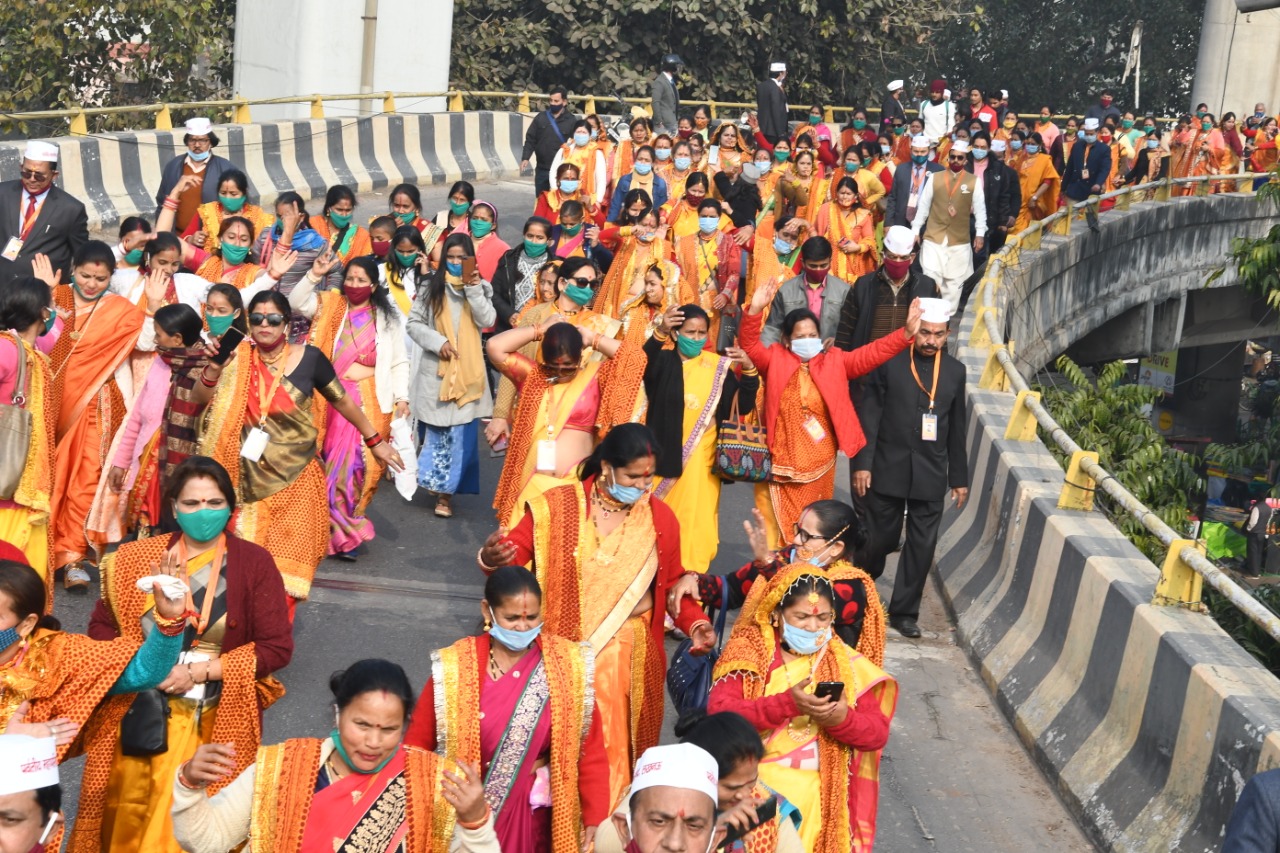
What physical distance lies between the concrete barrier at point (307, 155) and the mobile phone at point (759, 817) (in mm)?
12502

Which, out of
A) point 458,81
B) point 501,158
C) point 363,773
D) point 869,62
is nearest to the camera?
point 363,773

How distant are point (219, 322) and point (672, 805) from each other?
4838 mm

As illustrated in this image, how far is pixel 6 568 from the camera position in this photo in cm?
465

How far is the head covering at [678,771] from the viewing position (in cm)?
396

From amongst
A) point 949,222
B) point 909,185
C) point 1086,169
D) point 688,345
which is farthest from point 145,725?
point 1086,169

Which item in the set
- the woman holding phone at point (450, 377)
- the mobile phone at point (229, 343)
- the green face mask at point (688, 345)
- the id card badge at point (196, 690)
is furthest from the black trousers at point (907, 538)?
the id card badge at point (196, 690)

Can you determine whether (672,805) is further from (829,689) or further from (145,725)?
(145,725)

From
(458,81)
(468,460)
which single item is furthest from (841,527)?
(458,81)

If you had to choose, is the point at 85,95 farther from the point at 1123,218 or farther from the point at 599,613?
the point at 599,613

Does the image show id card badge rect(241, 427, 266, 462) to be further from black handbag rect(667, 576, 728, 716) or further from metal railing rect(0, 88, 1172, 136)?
metal railing rect(0, 88, 1172, 136)

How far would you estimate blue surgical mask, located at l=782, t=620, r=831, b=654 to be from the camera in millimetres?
5312

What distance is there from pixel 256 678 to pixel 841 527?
1866 millimetres

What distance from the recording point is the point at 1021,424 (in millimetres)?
10375

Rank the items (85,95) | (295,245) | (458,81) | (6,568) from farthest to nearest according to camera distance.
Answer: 1. (458,81)
2. (85,95)
3. (295,245)
4. (6,568)
